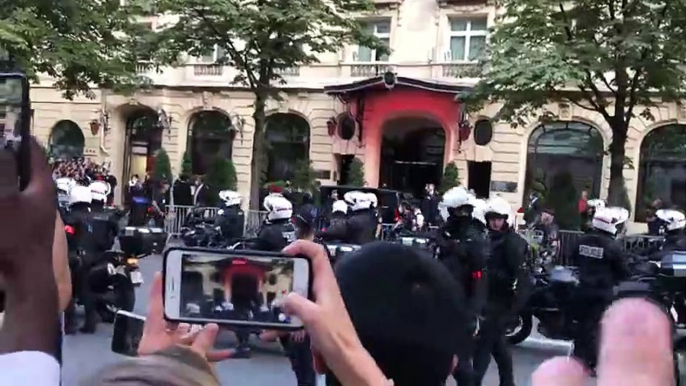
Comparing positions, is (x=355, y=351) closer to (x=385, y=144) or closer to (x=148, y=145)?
(x=385, y=144)

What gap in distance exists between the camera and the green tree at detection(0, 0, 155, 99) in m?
16.0

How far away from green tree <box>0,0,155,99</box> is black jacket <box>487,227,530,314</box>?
10553 mm

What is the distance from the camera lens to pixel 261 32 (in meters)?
20.2

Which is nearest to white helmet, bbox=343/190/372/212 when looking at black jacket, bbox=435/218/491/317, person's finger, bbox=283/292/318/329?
black jacket, bbox=435/218/491/317

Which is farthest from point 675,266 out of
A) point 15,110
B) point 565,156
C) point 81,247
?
point 565,156

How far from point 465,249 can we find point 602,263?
48.7 inches

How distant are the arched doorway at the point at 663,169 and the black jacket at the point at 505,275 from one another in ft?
55.3

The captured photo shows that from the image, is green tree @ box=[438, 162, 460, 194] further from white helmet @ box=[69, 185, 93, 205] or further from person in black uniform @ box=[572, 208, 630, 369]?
person in black uniform @ box=[572, 208, 630, 369]

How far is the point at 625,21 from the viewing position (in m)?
15.7

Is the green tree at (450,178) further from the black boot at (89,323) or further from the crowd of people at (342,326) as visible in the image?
the crowd of people at (342,326)

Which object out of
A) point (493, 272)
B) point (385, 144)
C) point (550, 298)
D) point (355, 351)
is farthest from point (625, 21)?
point (355, 351)

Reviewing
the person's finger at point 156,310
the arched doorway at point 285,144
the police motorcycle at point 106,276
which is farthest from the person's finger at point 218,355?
the arched doorway at point 285,144

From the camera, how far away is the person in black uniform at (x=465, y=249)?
7.26m

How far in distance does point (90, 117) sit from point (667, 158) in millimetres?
18669
